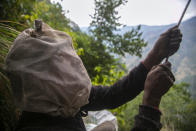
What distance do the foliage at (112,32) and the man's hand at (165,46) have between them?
9.10ft

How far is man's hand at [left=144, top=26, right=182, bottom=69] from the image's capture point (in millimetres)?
941

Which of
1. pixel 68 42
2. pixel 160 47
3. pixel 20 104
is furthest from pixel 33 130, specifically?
pixel 160 47

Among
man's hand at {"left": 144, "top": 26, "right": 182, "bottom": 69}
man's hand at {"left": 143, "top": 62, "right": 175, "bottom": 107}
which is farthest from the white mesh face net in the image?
man's hand at {"left": 144, "top": 26, "right": 182, "bottom": 69}

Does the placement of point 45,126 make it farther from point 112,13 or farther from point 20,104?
point 112,13

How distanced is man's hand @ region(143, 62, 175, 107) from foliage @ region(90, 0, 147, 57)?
3.16 metres

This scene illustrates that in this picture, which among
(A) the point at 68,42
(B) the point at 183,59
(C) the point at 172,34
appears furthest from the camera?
(B) the point at 183,59

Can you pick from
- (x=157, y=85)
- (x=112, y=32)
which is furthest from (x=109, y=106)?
(x=112, y=32)

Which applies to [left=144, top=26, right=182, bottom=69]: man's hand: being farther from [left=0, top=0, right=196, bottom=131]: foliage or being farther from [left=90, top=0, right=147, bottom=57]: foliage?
[left=90, top=0, right=147, bottom=57]: foliage

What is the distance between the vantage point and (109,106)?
1.20 m

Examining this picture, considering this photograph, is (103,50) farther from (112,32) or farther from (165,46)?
(165,46)

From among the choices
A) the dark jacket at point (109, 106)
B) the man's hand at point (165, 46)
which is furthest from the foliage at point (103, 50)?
the man's hand at point (165, 46)

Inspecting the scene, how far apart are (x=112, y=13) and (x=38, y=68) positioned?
4467 mm

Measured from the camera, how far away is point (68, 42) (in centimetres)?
74

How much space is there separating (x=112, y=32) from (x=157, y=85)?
4.04m
